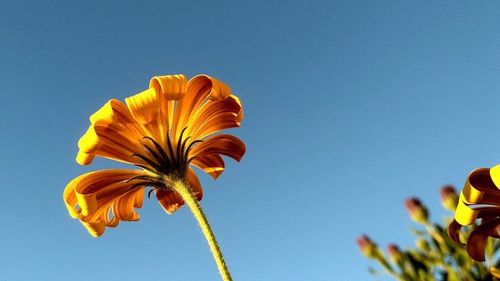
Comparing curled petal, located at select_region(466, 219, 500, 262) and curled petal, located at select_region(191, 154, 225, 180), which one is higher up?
curled petal, located at select_region(191, 154, 225, 180)

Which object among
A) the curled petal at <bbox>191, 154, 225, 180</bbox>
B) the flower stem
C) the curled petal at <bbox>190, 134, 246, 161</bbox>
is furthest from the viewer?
the curled petal at <bbox>191, 154, 225, 180</bbox>

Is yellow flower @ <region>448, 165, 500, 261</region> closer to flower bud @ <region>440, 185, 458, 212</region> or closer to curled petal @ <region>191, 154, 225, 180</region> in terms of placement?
curled petal @ <region>191, 154, 225, 180</region>

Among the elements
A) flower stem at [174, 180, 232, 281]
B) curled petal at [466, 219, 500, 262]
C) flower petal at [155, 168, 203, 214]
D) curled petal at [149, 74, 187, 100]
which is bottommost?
curled petal at [466, 219, 500, 262]

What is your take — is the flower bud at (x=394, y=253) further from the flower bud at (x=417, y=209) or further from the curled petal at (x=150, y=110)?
the curled petal at (x=150, y=110)

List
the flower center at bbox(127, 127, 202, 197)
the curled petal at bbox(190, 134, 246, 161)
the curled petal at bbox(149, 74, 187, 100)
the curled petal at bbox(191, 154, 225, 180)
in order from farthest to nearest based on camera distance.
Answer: the curled petal at bbox(191, 154, 225, 180) < the curled petal at bbox(190, 134, 246, 161) < the flower center at bbox(127, 127, 202, 197) < the curled petal at bbox(149, 74, 187, 100)

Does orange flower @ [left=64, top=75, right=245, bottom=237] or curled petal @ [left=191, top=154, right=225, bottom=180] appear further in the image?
curled petal @ [left=191, top=154, right=225, bottom=180]

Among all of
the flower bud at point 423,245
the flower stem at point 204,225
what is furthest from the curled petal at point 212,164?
the flower bud at point 423,245

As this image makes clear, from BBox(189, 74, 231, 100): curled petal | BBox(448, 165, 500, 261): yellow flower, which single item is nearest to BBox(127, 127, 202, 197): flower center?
BBox(189, 74, 231, 100): curled petal

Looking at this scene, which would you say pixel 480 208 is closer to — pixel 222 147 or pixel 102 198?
pixel 222 147
